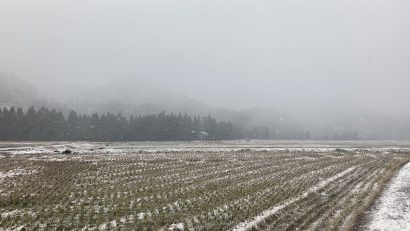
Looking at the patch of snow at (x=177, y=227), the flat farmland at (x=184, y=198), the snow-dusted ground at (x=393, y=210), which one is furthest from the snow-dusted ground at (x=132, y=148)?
the snow-dusted ground at (x=393, y=210)

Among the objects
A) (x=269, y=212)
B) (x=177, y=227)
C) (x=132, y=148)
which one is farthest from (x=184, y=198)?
(x=132, y=148)

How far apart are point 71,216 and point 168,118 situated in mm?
154838

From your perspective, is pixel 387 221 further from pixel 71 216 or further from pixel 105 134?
pixel 105 134

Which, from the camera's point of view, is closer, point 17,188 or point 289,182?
point 17,188

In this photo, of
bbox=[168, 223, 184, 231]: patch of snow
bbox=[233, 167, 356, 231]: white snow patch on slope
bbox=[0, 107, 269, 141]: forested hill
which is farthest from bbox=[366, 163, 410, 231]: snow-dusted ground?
bbox=[0, 107, 269, 141]: forested hill

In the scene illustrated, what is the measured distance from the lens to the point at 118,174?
38.6 meters

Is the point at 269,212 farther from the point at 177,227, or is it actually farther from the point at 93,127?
the point at 93,127

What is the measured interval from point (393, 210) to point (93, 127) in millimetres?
141691

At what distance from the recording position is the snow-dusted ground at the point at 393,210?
20.0 meters

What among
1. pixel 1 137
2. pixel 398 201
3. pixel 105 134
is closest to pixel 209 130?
pixel 105 134

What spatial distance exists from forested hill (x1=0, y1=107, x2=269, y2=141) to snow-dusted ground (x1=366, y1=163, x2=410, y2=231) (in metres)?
129

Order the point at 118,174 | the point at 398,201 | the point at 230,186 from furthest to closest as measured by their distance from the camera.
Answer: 1. the point at 118,174
2. the point at 230,186
3. the point at 398,201

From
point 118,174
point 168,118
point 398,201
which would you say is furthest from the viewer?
point 168,118

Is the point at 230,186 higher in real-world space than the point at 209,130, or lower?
lower
